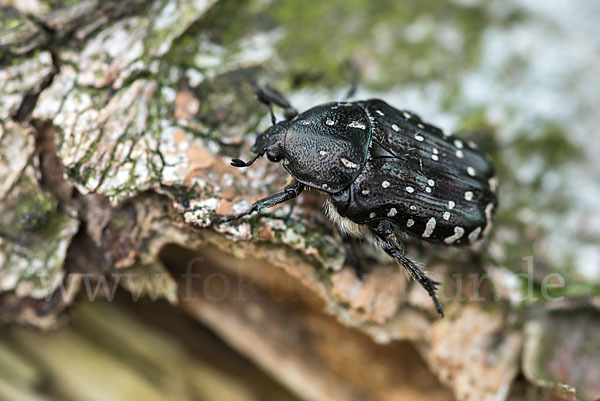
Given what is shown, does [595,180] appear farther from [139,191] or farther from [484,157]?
[139,191]

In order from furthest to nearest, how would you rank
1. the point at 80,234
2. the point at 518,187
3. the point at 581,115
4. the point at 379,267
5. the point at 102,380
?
1. the point at 581,115
2. the point at 518,187
3. the point at 102,380
4. the point at 379,267
5. the point at 80,234

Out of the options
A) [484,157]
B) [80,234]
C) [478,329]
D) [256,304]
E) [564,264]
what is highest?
[80,234]

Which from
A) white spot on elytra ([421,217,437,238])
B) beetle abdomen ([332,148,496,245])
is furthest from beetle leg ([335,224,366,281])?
white spot on elytra ([421,217,437,238])

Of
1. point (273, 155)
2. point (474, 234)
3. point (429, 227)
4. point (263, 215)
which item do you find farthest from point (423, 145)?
point (263, 215)

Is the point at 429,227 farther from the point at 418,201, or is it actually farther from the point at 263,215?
the point at 263,215

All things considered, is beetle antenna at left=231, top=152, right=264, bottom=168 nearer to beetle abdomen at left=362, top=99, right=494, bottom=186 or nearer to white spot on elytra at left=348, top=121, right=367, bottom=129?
white spot on elytra at left=348, top=121, right=367, bottom=129

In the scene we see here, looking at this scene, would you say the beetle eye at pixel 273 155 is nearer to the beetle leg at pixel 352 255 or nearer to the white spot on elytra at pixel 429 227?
the beetle leg at pixel 352 255

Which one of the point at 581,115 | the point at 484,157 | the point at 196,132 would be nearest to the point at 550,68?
the point at 581,115

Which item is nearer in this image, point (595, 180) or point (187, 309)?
point (187, 309)

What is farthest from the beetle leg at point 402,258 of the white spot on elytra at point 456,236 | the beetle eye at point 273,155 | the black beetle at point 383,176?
the beetle eye at point 273,155
